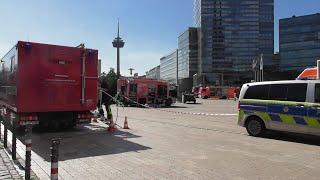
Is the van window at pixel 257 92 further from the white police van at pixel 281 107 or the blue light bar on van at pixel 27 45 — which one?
the blue light bar on van at pixel 27 45

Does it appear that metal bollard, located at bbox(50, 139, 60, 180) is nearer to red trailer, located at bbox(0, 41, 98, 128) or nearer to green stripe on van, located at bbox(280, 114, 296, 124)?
red trailer, located at bbox(0, 41, 98, 128)

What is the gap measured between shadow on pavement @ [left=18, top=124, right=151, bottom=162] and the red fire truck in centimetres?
2440

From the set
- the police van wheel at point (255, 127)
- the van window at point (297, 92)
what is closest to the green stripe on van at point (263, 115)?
the police van wheel at point (255, 127)

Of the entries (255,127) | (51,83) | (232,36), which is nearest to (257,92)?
(255,127)

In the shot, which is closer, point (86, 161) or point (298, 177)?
point (298, 177)

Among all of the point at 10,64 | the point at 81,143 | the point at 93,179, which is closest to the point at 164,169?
the point at 93,179

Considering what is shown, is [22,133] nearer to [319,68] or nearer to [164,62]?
[319,68]

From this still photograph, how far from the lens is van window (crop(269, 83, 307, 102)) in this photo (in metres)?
13.3

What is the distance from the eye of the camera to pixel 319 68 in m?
14.7

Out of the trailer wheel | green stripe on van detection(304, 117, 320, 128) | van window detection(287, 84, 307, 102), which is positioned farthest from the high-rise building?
green stripe on van detection(304, 117, 320, 128)

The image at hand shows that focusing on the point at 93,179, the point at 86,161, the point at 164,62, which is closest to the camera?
the point at 93,179

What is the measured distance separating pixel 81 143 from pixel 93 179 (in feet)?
16.2

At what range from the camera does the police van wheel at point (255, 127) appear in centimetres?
1465

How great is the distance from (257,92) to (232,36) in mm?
106818
